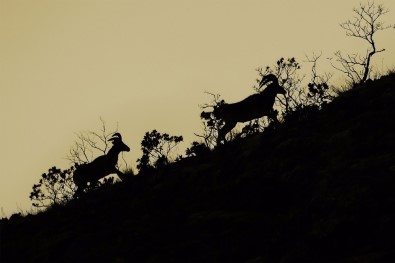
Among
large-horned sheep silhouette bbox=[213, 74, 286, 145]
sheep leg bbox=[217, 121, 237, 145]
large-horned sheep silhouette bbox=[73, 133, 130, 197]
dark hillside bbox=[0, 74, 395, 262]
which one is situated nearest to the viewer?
dark hillside bbox=[0, 74, 395, 262]

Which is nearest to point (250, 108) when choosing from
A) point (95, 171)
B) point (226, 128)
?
point (226, 128)

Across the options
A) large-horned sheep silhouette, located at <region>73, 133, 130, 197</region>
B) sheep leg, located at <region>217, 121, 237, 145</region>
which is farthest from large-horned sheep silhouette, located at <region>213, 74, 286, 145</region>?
large-horned sheep silhouette, located at <region>73, 133, 130, 197</region>

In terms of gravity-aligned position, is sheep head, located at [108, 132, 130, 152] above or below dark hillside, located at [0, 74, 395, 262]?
above

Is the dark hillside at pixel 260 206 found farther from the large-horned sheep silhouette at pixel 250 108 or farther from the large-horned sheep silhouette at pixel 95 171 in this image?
the large-horned sheep silhouette at pixel 95 171

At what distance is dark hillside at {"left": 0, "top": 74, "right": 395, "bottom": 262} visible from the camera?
29.4 feet

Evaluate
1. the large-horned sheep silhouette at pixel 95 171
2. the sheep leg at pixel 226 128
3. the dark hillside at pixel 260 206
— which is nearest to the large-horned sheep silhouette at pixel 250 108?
the sheep leg at pixel 226 128

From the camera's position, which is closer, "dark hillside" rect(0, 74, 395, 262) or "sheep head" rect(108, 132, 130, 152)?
"dark hillside" rect(0, 74, 395, 262)

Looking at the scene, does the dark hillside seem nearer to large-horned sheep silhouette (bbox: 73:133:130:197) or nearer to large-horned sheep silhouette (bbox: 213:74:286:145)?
large-horned sheep silhouette (bbox: 213:74:286:145)

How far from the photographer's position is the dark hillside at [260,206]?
897cm

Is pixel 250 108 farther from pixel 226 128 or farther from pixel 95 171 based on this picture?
pixel 95 171

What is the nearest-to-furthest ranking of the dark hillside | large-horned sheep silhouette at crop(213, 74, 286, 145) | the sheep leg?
the dark hillside, large-horned sheep silhouette at crop(213, 74, 286, 145), the sheep leg

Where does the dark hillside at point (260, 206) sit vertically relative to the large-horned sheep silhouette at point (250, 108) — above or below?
below

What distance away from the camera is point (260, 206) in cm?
1148

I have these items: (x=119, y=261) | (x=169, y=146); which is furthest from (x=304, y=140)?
(x=169, y=146)
